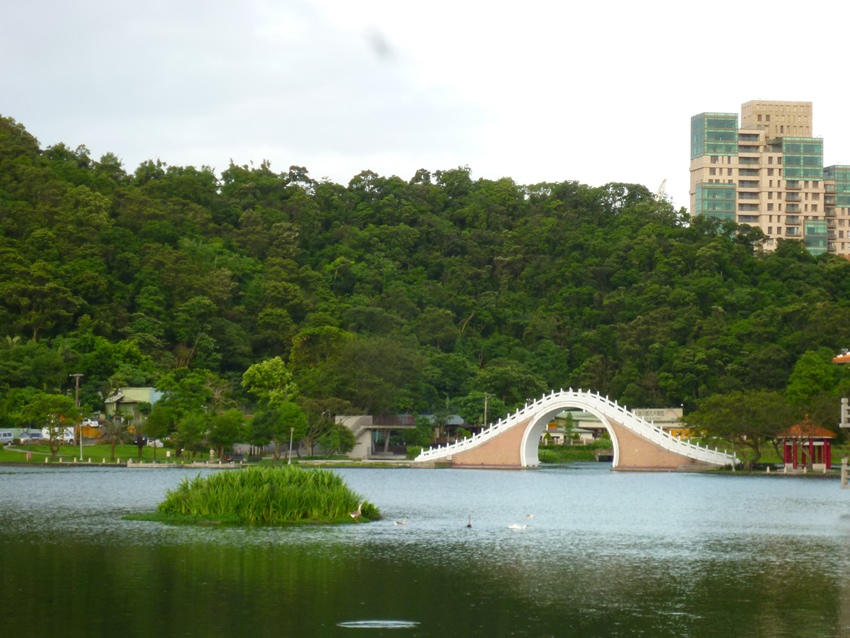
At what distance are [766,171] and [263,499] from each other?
108 m

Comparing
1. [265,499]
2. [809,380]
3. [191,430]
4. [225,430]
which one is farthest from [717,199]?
[265,499]

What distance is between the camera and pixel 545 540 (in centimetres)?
2734

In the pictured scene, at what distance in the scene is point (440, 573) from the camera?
21.4 meters

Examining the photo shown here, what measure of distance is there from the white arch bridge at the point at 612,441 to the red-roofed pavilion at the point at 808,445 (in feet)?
10.6

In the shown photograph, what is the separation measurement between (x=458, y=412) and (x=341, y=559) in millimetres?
57989

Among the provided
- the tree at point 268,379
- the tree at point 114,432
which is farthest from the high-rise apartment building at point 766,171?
the tree at point 114,432

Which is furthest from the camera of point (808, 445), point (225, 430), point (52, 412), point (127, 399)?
point (127, 399)

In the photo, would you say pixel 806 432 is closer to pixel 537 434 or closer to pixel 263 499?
pixel 537 434

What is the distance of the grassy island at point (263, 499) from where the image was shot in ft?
93.9

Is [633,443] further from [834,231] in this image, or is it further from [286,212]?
[834,231]

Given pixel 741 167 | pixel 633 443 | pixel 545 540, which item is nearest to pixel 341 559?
pixel 545 540

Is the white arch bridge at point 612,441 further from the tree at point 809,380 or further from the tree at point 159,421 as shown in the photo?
the tree at point 159,421

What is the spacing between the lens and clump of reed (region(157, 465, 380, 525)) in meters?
28.6

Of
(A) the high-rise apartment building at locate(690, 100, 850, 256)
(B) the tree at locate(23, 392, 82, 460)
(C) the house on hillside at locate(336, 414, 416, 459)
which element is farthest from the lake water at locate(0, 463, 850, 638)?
(A) the high-rise apartment building at locate(690, 100, 850, 256)
